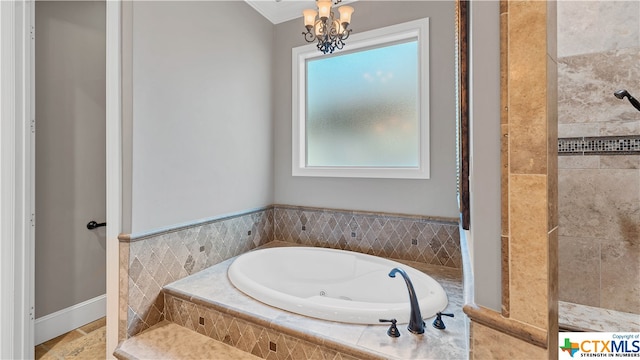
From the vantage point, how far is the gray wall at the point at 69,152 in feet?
6.44

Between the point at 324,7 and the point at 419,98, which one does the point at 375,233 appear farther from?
the point at 324,7

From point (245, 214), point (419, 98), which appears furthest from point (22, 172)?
point (419, 98)

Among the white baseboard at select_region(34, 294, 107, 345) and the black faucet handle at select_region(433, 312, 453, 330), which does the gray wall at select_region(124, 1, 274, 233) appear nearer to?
the white baseboard at select_region(34, 294, 107, 345)

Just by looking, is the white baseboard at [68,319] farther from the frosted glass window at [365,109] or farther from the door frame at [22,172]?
the frosted glass window at [365,109]

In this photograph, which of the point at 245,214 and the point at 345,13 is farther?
the point at 245,214

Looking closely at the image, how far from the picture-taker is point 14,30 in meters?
1.66

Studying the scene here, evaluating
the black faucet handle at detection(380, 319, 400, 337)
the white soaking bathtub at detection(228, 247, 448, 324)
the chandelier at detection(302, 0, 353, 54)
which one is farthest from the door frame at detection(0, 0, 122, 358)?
the black faucet handle at detection(380, 319, 400, 337)

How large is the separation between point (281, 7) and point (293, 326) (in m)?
2.75

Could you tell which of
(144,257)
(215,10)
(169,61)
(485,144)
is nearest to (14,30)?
(169,61)

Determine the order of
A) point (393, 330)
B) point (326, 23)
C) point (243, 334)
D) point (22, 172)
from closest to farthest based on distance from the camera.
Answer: point (393, 330) → point (243, 334) → point (22, 172) → point (326, 23)

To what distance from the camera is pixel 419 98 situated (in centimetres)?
225

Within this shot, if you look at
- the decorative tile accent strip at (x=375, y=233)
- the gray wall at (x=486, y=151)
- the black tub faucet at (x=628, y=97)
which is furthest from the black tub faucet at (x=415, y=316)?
the black tub faucet at (x=628, y=97)

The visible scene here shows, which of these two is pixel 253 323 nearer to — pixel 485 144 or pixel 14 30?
pixel 485 144

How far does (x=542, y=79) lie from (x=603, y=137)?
1.62m
